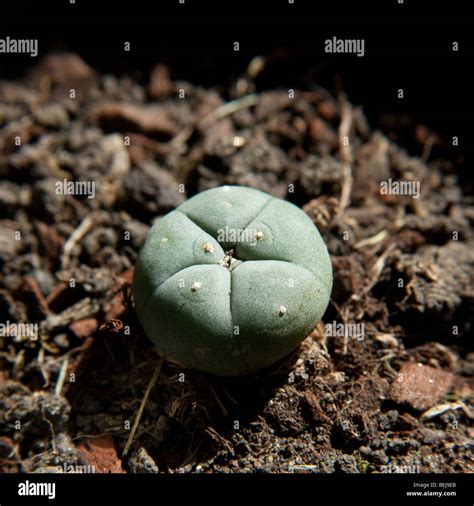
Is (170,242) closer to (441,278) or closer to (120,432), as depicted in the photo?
(120,432)

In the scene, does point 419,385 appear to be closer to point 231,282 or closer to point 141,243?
point 231,282

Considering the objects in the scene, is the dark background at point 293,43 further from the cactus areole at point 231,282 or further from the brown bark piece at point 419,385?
the cactus areole at point 231,282

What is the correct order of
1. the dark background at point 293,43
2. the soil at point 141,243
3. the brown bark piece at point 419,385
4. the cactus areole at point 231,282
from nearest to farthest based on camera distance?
the cactus areole at point 231,282, the soil at point 141,243, the brown bark piece at point 419,385, the dark background at point 293,43

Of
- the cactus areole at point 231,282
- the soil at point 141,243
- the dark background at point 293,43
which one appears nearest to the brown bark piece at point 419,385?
the soil at point 141,243

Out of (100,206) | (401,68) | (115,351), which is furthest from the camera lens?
(401,68)

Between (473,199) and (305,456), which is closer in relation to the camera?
(305,456)

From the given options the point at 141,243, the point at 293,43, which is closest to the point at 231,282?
the point at 141,243
